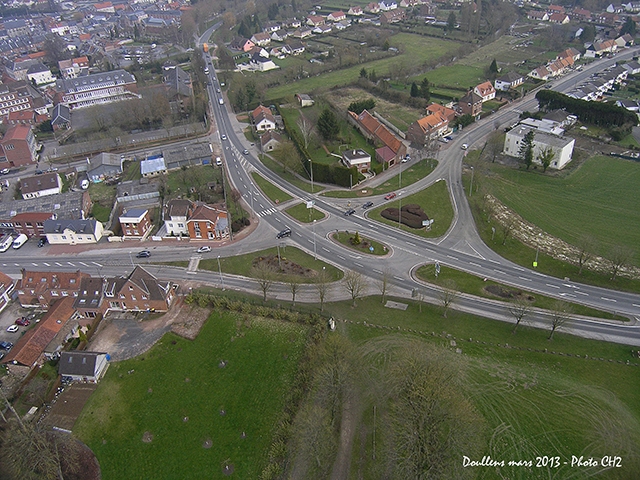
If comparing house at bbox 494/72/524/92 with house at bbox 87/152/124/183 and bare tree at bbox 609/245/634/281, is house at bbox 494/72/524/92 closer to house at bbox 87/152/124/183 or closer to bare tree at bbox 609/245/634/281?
bare tree at bbox 609/245/634/281

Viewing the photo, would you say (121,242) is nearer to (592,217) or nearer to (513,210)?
(513,210)

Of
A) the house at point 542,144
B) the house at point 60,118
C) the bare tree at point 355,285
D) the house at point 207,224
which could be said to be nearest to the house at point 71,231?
the house at point 207,224

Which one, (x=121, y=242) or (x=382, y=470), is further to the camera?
(x=121, y=242)

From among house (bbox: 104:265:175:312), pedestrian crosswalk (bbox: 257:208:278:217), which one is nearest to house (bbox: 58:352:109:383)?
house (bbox: 104:265:175:312)

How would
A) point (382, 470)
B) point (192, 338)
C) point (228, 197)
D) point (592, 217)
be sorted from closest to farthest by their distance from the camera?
1. point (382, 470)
2. point (192, 338)
3. point (592, 217)
4. point (228, 197)

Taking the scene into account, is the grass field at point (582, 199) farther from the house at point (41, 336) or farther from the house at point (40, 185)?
the house at point (40, 185)

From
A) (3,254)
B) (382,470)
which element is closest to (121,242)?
(3,254)

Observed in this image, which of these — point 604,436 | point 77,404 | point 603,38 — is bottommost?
point 77,404
